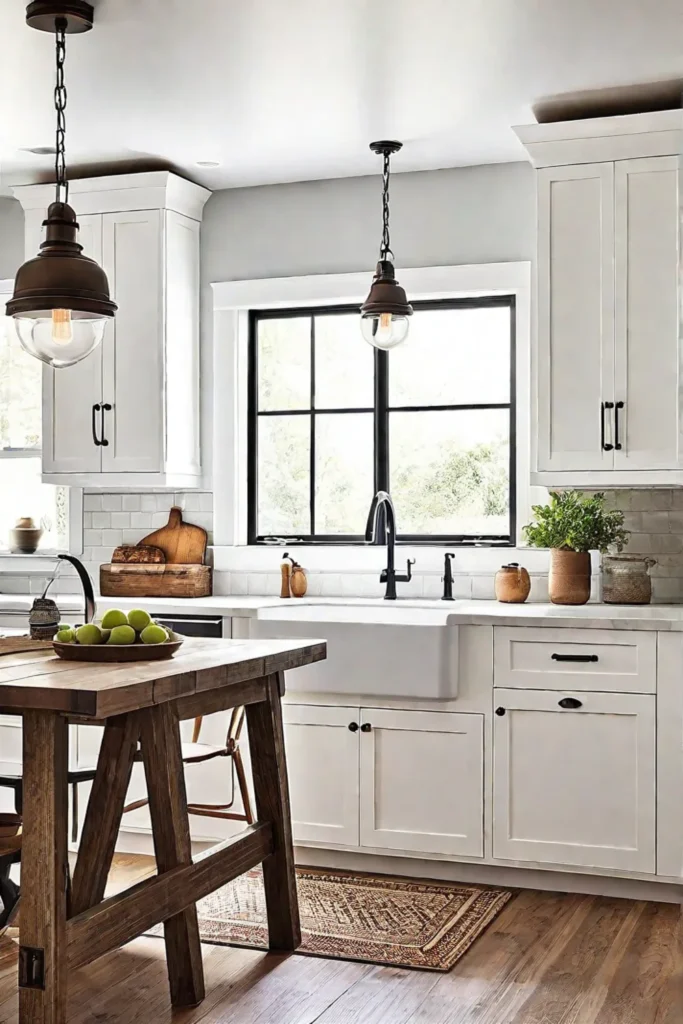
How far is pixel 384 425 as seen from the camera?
17.2ft

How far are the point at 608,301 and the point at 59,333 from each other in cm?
216

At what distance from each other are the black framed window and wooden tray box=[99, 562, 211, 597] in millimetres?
358

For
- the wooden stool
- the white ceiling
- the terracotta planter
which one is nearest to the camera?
the white ceiling

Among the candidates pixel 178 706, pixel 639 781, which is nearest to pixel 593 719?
pixel 639 781

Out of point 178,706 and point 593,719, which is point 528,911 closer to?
point 593,719

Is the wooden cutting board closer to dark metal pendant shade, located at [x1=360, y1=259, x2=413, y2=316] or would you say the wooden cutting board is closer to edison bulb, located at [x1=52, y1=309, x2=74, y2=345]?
dark metal pendant shade, located at [x1=360, y1=259, x2=413, y2=316]

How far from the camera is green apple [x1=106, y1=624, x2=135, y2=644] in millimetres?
3174

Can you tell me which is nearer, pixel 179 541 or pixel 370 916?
pixel 370 916

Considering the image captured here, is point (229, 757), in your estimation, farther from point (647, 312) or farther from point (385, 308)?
point (647, 312)

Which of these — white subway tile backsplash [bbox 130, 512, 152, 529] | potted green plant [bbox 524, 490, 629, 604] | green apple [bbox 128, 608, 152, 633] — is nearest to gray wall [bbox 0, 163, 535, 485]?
white subway tile backsplash [bbox 130, 512, 152, 529]

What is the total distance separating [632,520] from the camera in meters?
4.78

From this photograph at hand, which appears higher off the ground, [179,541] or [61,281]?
[61,281]

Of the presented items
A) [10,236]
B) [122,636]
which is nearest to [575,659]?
[122,636]

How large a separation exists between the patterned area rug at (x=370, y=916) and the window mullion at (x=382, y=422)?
1.70 meters
